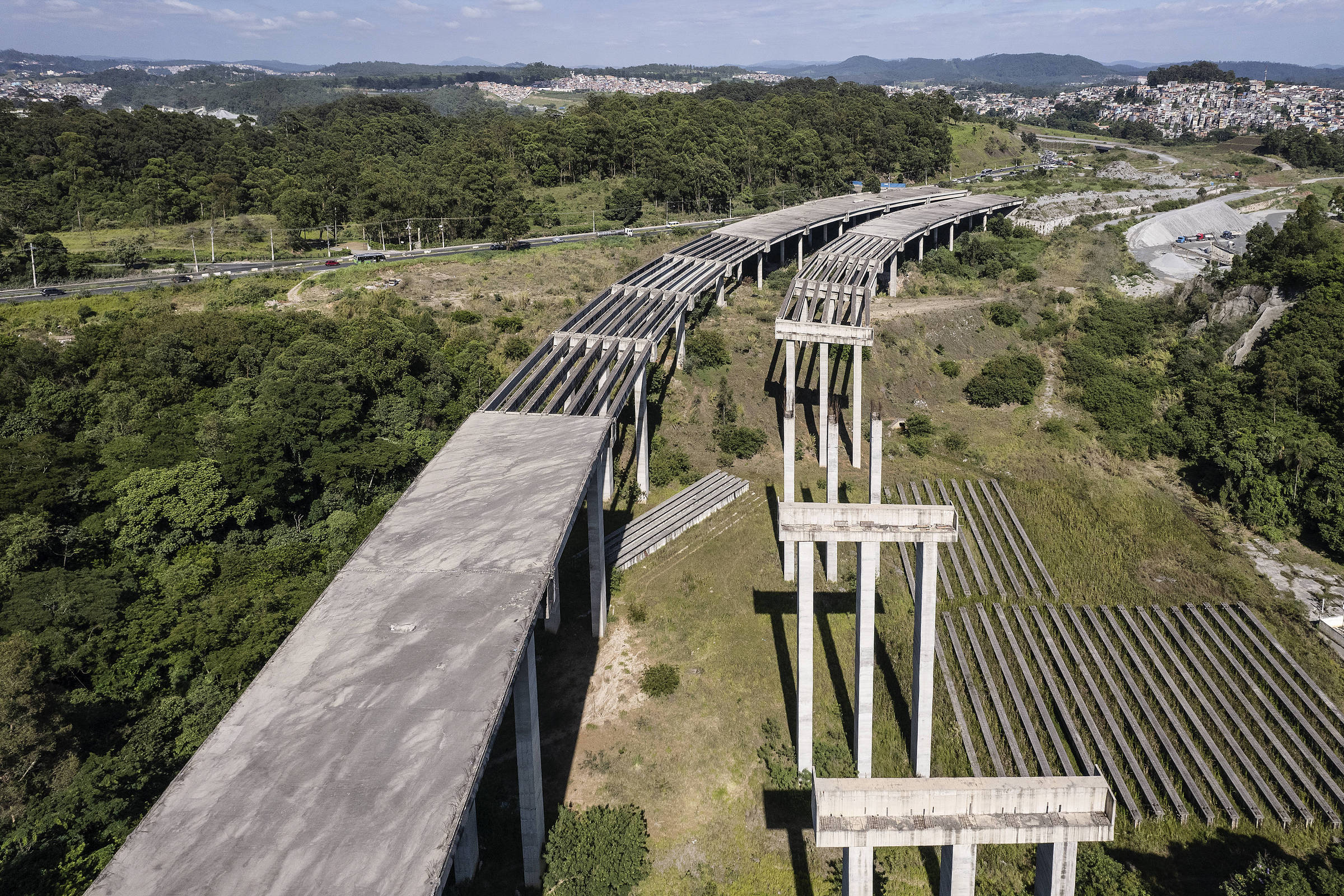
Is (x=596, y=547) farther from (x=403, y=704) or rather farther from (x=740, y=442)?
(x=740, y=442)

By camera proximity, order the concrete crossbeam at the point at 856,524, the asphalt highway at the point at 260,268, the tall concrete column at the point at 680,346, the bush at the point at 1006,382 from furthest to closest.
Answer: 1. the asphalt highway at the point at 260,268
2. the bush at the point at 1006,382
3. the tall concrete column at the point at 680,346
4. the concrete crossbeam at the point at 856,524

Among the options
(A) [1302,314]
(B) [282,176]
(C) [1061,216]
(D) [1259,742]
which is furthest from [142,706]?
(C) [1061,216]

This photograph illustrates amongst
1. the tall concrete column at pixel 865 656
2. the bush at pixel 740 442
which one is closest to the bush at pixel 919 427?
the bush at pixel 740 442

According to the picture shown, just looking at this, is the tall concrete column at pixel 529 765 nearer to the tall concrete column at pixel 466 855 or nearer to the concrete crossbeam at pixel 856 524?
the tall concrete column at pixel 466 855

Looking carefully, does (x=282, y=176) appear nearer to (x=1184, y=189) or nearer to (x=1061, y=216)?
(x=1061, y=216)

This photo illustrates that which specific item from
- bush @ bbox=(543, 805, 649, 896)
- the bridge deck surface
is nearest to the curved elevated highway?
the bridge deck surface

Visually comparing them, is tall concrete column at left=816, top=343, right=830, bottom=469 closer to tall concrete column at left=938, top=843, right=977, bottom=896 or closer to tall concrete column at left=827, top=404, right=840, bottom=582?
tall concrete column at left=827, top=404, right=840, bottom=582
